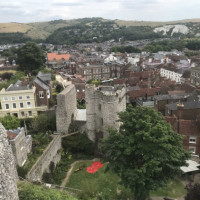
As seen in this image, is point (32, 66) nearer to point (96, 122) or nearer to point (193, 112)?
point (96, 122)

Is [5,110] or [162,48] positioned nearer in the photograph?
[5,110]

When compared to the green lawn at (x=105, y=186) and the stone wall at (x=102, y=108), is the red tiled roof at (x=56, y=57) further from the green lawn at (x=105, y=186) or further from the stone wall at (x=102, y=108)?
the green lawn at (x=105, y=186)

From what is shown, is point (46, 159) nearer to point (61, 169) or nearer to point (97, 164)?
point (61, 169)

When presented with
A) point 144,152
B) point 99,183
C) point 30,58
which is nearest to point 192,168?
point 144,152

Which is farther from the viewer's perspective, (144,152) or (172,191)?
(172,191)

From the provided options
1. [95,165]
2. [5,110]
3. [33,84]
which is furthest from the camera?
[33,84]

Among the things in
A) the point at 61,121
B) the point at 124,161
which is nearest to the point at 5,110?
the point at 61,121

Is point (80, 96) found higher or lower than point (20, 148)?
lower
